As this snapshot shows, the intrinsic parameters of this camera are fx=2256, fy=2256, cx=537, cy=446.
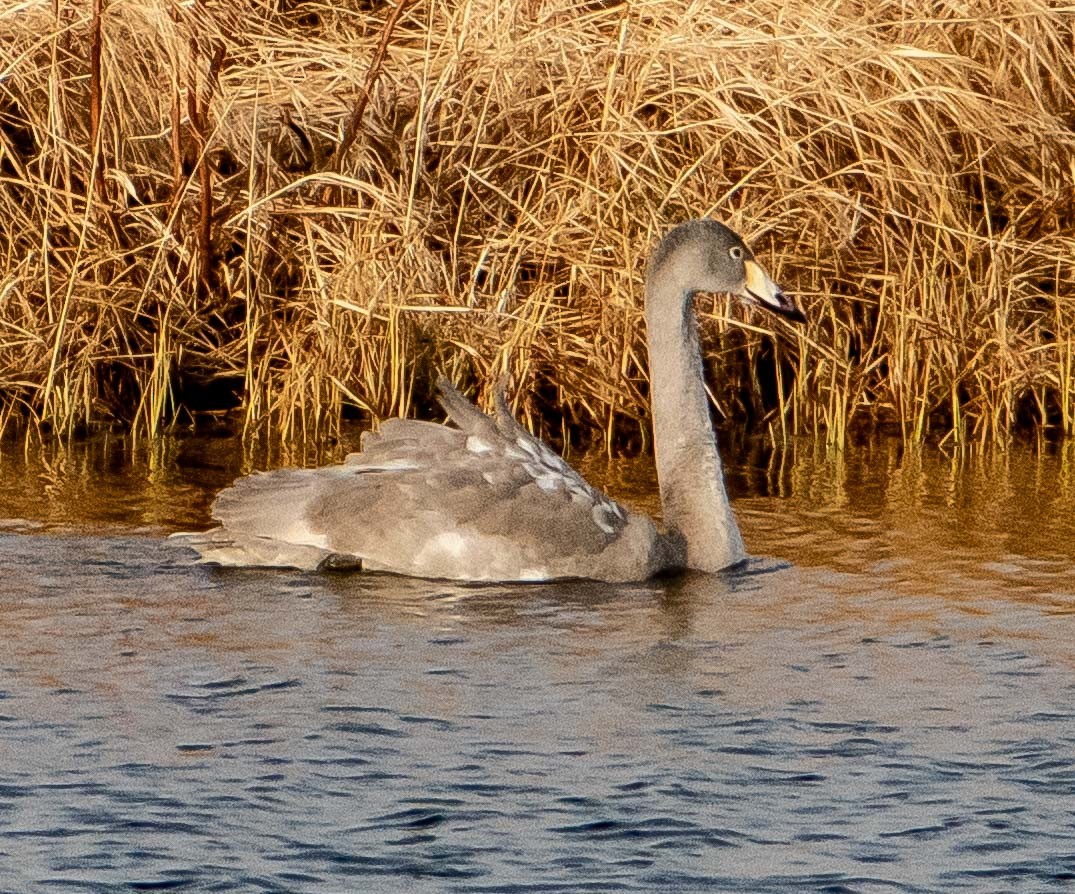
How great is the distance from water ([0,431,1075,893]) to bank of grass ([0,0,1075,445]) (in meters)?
1.97

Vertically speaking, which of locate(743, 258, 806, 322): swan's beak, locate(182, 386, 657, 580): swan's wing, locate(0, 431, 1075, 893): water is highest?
locate(743, 258, 806, 322): swan's beak

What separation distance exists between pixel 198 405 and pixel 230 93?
5.28 ft

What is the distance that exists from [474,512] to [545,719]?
1894mm

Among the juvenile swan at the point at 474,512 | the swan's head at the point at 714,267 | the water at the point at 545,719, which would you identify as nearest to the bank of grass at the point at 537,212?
the water at the point at 545,719

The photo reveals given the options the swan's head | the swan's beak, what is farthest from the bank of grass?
the swan's beak

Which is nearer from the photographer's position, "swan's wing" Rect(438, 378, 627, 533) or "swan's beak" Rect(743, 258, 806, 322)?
"swan's wing" Rect(438, 378, 627, 533)

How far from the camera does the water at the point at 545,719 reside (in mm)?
4984

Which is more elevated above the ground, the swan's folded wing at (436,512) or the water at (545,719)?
the swan's folded wing at (436,512)

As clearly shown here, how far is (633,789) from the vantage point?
5.48 meters

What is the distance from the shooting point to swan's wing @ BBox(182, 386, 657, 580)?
7934 millimetres

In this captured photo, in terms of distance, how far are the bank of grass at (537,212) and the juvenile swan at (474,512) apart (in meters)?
2.50

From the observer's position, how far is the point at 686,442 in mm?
8484

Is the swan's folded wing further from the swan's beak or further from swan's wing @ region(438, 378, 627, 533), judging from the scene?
the swan's beak

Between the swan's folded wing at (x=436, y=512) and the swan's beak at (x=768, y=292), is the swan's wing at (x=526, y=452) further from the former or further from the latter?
the swan's beak at (x=768, y=292)
